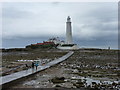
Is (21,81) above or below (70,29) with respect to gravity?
below

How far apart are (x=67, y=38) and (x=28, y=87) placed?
67162 millimetres

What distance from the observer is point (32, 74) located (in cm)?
1594

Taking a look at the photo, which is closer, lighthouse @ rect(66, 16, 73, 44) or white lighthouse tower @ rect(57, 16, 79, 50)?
white lighthouse tower @ rect(57, 16, 79, 50)

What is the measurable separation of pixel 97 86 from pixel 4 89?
608cm

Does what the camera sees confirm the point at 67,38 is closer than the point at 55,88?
No

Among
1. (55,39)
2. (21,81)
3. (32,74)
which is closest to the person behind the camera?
(21,81)

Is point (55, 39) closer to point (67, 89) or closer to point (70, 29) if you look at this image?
point (70, 29)

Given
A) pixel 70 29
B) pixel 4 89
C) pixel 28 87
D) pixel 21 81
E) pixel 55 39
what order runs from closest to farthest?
pixel 4 89, pixel 28 87, pixel 21 81, pixel 70 29, pixel 55 39

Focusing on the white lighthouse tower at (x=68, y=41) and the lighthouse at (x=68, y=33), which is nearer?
the white lighthouse tower at (x=68, y=41)

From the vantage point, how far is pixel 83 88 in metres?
11.7

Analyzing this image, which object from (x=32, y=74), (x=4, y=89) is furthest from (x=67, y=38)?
(x=4, y=89)

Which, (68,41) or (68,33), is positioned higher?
(68,33)

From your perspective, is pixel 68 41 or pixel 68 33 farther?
pixel 68 33

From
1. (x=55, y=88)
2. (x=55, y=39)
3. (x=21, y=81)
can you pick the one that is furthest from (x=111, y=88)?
(x=55, y=39)
